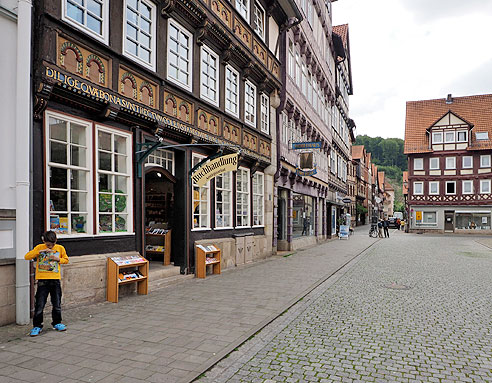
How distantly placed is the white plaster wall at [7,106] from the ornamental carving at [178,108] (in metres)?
3.84

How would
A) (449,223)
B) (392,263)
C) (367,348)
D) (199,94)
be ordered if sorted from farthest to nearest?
(449,223)
(392,263)
(199,94)
(367,348)

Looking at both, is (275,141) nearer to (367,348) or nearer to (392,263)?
(392,263)

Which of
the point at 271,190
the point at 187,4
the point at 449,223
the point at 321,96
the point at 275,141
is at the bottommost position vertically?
the point at 449,223

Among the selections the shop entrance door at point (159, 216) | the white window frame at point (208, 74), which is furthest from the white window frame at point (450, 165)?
the shop entrance door at point (159, 216)

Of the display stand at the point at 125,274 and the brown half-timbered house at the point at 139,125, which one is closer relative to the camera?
the brown half-timbered house at the point at 139,125

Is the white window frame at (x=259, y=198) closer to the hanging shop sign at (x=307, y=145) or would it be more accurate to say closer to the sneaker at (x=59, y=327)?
the hanging shop sign at (x=307, y=145)

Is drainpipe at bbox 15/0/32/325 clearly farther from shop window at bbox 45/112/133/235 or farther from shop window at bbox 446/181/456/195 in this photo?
shop window at bbox 446/181/456/195

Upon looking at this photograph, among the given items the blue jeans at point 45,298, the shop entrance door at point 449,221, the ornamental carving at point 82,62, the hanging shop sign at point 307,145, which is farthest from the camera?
the shop entrance door at point 449,221

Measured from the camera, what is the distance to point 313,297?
891 centimetres

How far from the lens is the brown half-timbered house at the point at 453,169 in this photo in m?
43.0

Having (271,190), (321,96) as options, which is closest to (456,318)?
(271,190)

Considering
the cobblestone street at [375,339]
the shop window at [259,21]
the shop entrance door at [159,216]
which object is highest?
the shop window at [259,21]

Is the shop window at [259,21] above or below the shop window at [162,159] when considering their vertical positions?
above

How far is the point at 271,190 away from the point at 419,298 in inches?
352
